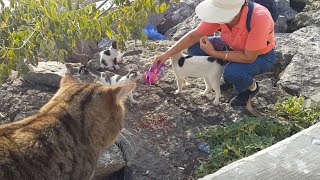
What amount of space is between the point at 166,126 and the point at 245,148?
97cm

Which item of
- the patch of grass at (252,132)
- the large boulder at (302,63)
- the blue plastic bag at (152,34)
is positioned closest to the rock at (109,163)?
the patch of grass at (252,132)

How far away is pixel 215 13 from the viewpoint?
178 inches

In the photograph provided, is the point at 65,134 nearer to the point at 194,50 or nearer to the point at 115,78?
the point at 115,78

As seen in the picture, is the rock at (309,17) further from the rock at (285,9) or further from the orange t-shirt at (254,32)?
the orange t-shirt at (254,32)

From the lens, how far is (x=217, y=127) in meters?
4.50

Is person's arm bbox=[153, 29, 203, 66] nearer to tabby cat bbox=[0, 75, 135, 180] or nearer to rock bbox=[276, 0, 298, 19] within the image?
tabby cat bbox=[0, 75, 135, 180]

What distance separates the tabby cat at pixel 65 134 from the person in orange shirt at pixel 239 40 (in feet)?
6.28

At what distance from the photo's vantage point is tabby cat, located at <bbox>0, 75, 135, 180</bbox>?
256cm

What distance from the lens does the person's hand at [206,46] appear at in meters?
4.98

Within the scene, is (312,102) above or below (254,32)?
below

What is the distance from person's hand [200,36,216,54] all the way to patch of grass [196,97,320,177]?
91 centimetres

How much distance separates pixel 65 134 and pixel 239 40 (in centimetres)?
261

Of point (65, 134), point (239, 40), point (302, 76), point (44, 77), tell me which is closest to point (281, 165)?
point (65, 134)

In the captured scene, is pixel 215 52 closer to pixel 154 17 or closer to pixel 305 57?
pixel 305 57
